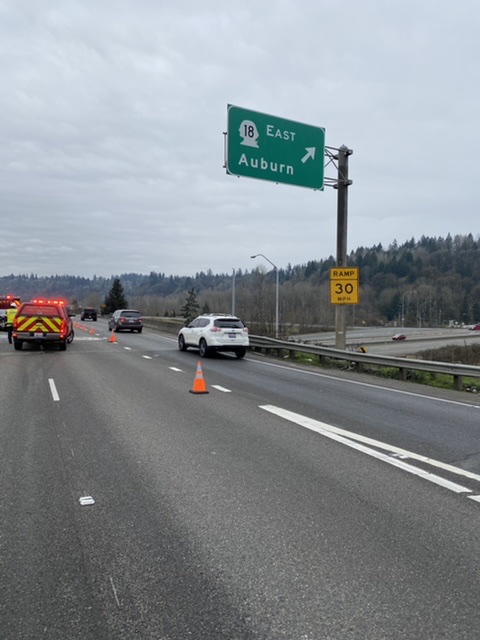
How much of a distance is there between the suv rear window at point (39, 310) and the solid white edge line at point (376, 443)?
14.9 metres

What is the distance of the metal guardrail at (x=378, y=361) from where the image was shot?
42.9 ft

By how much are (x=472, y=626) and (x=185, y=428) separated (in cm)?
534

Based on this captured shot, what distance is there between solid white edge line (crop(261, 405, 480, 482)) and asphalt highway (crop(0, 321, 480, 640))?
0.12ft

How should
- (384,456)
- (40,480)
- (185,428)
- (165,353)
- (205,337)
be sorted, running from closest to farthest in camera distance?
A: (40,480), (384,456), (185,428), (205,337), (165,353)

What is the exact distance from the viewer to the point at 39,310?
861 inches

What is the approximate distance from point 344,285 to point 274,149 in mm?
5141

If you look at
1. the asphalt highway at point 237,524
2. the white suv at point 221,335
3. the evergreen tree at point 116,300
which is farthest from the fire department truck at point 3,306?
the evergreen tree at point 116,300

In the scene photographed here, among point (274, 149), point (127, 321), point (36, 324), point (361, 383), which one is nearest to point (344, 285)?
point (361, 383)

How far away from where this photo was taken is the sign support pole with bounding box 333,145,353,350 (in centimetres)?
1778

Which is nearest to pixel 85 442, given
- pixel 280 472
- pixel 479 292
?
pixel 280 472

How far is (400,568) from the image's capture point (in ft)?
11.5

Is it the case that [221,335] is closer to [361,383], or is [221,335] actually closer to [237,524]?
[361,383]

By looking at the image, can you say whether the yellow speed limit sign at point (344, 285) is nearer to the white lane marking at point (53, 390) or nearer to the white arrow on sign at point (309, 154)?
the white arrow on sign at point (309, 154)

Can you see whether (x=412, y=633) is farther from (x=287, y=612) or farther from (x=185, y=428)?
(x=185, y=428)
